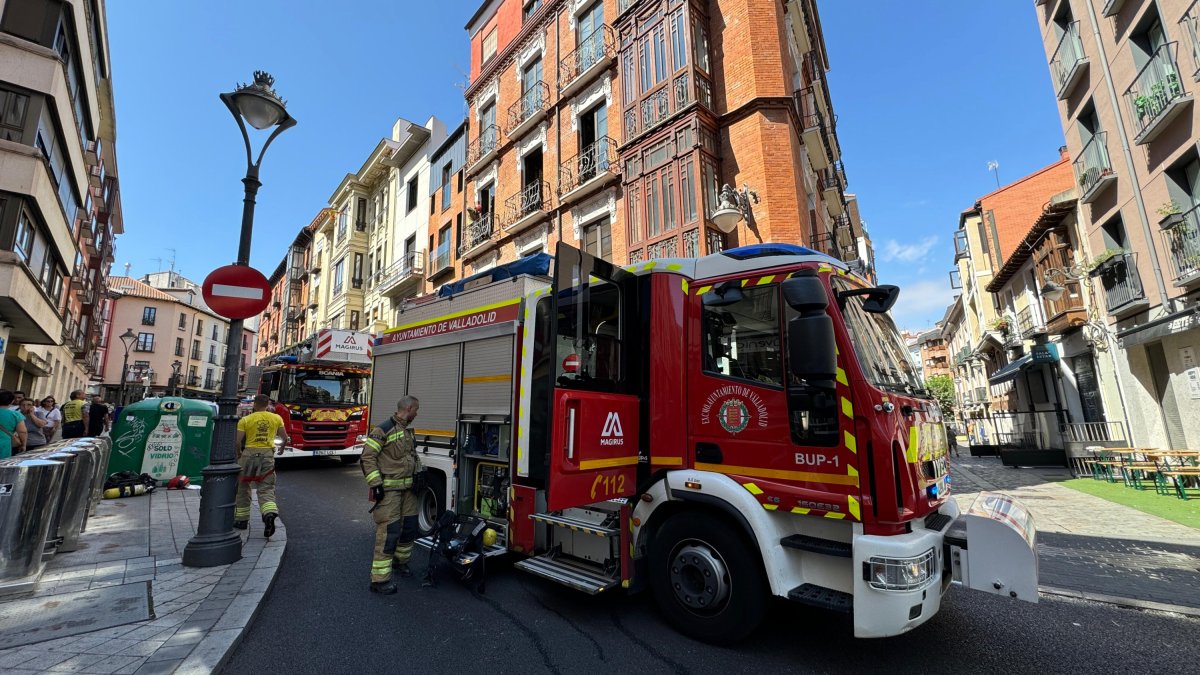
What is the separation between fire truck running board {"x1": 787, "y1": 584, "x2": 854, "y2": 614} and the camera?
3.21 metres

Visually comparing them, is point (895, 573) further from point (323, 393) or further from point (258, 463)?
point (323, 393)

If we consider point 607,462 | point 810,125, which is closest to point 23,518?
point 607,462

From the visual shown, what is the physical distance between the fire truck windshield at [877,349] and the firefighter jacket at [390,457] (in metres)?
4.25

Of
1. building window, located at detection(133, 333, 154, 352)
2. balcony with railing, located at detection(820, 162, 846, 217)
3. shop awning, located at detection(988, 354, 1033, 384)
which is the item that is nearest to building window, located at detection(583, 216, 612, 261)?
balcony with railing, located at detection(820, 162, 846, 217)

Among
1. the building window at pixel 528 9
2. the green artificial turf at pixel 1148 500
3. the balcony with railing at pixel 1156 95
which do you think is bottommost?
the green artificial turf at pixel 1148 500

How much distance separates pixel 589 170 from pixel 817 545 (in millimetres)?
14193

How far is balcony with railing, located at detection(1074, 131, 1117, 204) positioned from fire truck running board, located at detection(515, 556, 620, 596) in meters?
16.6

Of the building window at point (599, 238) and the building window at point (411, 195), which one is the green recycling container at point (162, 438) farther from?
the building window at point (411, 195)

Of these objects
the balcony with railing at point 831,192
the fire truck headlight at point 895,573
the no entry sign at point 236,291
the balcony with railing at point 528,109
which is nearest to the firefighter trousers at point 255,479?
the no entry sign at point 236,291

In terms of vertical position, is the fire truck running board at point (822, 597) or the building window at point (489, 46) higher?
the building window at point (489, 46)

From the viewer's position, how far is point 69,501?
5.46 metres

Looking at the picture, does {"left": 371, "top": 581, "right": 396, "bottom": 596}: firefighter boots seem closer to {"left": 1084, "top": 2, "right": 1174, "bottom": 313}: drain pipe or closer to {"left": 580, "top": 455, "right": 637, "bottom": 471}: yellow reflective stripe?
{"left": 580, "top": 455, "right": 637, "bottom": 471}: yellow reflective stripe

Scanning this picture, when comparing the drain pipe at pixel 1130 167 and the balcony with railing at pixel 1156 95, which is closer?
the balcony with railing at pixel 1156 95

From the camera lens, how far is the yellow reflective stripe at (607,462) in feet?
Result: 12.5
